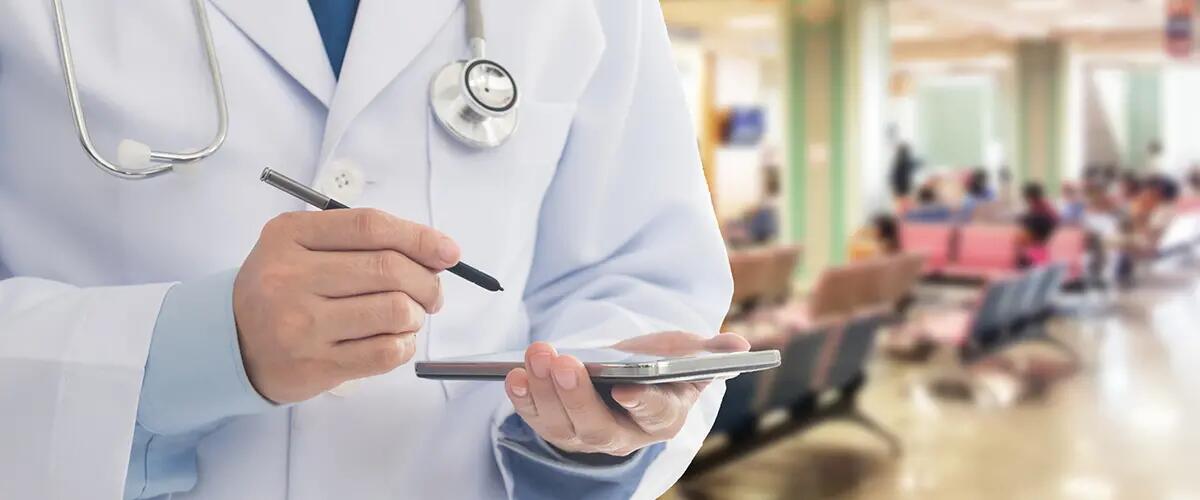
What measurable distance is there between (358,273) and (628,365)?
0.17m

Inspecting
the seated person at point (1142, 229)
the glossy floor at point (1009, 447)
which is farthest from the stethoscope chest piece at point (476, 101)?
the seated person at point (1142, 229)

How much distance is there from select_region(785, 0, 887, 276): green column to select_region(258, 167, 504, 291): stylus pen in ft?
36.5

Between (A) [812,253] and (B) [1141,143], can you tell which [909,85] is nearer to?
(B) [1141,143]

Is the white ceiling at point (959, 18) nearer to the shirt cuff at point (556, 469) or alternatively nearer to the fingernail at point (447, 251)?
the shirt cuff at point (556, 469)

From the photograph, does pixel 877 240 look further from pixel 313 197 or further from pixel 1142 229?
pixel 313 197

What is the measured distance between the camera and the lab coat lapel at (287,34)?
0.82 meters

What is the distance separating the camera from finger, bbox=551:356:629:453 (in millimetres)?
695

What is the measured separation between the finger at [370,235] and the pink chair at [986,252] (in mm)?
11068

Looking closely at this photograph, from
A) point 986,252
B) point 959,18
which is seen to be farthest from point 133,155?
point 959,18

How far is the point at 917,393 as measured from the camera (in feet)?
23.6

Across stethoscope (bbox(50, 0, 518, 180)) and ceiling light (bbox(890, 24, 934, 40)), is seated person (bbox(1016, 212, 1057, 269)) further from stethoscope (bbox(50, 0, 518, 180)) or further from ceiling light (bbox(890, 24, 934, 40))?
stethoscope (bbox(50, 0, 518, 180))

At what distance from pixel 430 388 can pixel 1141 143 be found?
29.8 meters

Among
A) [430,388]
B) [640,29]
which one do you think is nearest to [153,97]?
[430,388]

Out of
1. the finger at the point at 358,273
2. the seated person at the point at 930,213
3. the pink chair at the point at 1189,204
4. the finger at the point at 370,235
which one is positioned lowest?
the pink chair at the point at 1189,204
